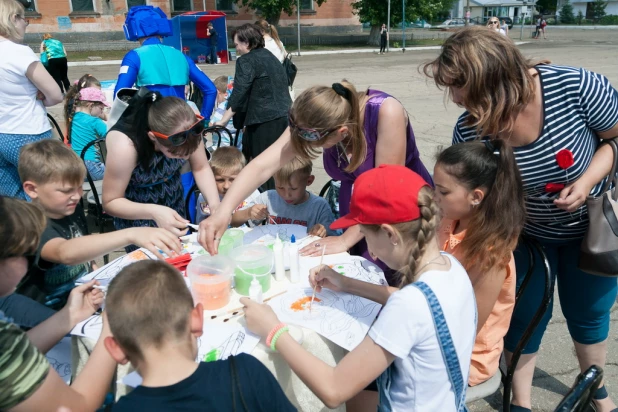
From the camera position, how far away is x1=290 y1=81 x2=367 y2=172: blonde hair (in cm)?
217

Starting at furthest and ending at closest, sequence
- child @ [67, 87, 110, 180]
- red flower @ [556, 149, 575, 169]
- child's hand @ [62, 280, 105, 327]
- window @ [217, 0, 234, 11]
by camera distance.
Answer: window @ [217, 0, 234, 11], child @ [67, 87, 110, 180], red flower @ [556, 149, 575, 169], child's hand @ [62, 280, 105, 327]

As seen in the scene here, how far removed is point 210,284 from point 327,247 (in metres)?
0.70

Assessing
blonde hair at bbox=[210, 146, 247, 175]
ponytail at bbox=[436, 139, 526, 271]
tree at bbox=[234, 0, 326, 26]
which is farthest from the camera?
tree at bbox=[234, 0, 326, 26]

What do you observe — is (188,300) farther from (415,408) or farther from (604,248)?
(604,248)

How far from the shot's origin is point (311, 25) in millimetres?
33438

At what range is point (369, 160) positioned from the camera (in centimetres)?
238

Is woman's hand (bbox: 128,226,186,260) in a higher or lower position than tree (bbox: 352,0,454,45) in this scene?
lower

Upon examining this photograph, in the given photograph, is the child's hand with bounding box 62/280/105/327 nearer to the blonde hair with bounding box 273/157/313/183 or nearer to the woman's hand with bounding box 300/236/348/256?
the woman's hand with bounding box 300/236/348/256

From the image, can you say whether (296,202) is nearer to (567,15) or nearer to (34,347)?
(34,347)

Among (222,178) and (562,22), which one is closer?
(222,178)

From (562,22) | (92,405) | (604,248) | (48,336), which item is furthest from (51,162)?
(562,22)

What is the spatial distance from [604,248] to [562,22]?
202 ft

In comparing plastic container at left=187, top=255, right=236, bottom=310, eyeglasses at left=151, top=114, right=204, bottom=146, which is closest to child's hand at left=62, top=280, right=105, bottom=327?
plastic container at left=187, top=255, right=236, bottom=310

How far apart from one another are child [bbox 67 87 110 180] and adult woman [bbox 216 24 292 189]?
1.25 m
